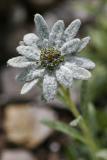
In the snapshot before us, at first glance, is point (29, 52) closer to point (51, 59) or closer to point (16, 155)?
point (51, 59)

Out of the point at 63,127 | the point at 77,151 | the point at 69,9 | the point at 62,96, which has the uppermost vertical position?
the point at 69,9

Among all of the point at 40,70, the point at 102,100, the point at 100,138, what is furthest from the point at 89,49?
the point at 40,70

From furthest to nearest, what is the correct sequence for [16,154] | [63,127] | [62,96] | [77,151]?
[16,154] → [77,151] → [63,127] → [62,96]

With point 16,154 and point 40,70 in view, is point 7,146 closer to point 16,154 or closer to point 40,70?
point 16,154

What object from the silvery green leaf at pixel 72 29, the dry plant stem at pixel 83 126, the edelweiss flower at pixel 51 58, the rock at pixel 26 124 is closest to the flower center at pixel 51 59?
the edelweiss flower at pixel 51 58

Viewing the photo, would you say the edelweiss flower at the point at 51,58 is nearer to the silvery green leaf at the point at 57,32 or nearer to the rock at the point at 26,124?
the silvery green leaf at the point at 57,32

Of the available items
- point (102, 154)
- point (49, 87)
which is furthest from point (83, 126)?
point (49, 87)

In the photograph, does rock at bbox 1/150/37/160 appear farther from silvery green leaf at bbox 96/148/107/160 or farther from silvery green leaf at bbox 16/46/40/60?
silvery green leaf at bbox 16/46/40/60

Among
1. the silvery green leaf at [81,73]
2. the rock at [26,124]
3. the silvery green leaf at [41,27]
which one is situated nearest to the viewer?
the silvery green leaf at [81,73]
